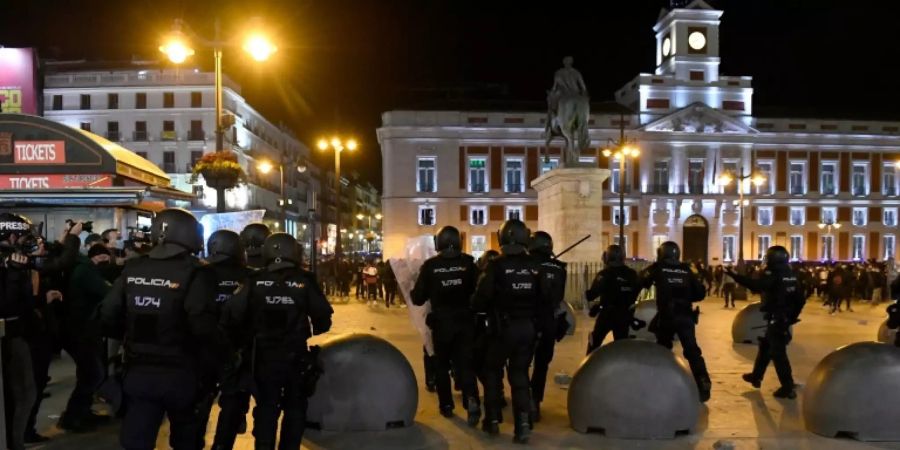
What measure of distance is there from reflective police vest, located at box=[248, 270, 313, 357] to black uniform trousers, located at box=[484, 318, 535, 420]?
215cm

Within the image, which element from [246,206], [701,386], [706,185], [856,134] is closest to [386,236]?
[246,206]

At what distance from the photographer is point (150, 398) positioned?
473 centimetres

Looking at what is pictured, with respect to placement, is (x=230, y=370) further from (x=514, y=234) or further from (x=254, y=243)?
(x=514, y=234)

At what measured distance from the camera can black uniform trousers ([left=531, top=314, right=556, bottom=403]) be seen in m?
7.48

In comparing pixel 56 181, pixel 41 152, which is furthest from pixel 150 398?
pixel 41 152

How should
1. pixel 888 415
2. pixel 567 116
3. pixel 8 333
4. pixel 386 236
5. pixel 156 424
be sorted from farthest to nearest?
pixel 386 236, pixel 567 116, pixel 888 415, pixel 8 333, pixel 156 424

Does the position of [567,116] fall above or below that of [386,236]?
above

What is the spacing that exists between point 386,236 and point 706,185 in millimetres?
30018

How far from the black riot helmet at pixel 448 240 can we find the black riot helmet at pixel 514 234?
822 millimetres

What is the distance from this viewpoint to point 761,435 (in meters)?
7.24

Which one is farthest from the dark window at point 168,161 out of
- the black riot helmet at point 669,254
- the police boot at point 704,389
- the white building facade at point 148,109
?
the police boot at point 704,389

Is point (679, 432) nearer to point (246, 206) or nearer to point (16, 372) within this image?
point (16, 372)

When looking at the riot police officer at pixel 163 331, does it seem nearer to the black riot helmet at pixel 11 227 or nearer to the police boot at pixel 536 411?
the black riot helmet at pixel 11 227

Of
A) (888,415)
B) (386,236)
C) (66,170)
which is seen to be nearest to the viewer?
(888,415)
